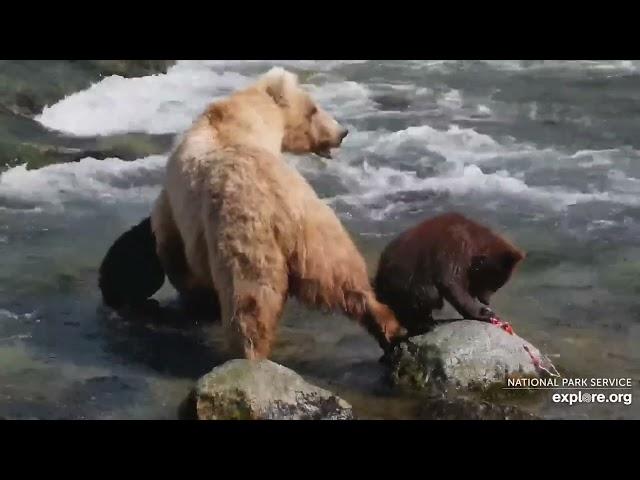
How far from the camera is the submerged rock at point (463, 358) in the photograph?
381 centimetres

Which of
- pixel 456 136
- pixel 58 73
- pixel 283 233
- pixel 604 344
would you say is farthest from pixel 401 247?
pixel 58 73

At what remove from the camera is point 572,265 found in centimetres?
474

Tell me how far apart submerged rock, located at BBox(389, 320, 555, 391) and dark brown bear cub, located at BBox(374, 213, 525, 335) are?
0.12 metres

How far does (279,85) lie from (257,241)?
1.17 m

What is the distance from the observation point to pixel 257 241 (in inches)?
151

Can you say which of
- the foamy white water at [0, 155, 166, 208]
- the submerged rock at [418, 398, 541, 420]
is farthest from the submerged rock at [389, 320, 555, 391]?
the foamy white water at [0, 155, 166, 208]

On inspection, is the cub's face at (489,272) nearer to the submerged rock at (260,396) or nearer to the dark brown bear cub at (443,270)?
the dark brown bear cub at (443,270)

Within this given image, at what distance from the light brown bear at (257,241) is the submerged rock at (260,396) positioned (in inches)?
8.3

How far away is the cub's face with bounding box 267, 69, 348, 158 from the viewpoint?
471 centimetres

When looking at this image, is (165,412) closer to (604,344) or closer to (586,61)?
(604,344)

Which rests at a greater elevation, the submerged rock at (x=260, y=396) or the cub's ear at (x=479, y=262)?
the cub's ear at (x=479, y=262)

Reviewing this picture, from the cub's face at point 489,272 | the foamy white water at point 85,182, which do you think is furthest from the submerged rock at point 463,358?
the foamy white water at point 85,182

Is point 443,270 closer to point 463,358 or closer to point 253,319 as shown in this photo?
point 463,358

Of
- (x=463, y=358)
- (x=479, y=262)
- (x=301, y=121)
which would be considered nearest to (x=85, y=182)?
(x=301, y=121)
